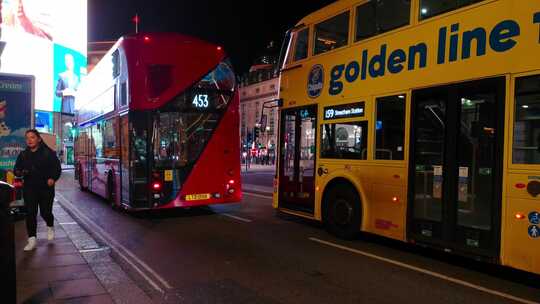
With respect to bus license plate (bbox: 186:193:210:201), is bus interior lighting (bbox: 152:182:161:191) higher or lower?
higher

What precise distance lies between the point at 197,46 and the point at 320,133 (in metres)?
3.82

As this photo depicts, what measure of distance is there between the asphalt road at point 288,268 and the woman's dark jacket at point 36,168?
58.9 inches

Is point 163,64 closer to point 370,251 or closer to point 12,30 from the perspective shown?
point 370,251

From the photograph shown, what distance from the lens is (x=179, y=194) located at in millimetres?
10180

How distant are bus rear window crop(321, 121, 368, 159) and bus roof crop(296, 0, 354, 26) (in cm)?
213

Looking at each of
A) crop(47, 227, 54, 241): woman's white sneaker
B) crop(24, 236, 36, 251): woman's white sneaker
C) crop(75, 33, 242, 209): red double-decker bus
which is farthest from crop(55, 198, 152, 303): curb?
crop(75, 33, 242, 209): red double-decker bus

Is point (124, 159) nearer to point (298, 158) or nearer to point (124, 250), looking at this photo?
point (124, 250)

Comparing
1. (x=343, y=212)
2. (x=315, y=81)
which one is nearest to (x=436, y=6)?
(x=315, y=81)

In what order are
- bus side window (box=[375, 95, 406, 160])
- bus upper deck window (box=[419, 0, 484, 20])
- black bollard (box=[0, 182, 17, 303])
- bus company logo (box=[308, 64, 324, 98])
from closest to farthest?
black bollard (box=[0, 182, 17, 303]), bus upper deck window (box=[419, 0, 484, 20]), bus side window (box=[375, 95, 406, 160]), bus company logo (box=[308, 64, 324, 98])

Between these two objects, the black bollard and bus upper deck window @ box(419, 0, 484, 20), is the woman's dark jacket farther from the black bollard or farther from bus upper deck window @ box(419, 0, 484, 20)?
bus upper deck window @ box(419, 0, 484, 20)

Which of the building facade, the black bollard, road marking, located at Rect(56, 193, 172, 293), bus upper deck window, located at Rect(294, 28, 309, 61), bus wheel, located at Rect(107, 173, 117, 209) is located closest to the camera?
the black bollard

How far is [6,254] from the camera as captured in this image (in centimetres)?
348

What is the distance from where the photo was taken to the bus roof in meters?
8.19

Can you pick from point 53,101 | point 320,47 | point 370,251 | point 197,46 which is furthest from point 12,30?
point 370,251
